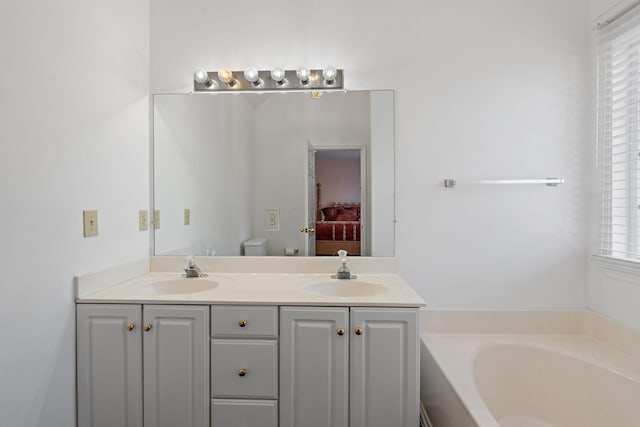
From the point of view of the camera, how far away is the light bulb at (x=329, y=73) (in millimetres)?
1829

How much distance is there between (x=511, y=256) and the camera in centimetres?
186

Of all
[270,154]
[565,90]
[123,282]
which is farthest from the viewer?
[270,154]

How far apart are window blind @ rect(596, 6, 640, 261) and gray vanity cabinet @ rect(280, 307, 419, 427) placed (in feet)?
3.90

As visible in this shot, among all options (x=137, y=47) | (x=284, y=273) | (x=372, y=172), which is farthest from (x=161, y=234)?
(x=372, y=172)

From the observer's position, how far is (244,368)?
1400 millimetres

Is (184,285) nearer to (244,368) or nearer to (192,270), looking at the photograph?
(192,270)

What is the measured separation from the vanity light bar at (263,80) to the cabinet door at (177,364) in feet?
4.00

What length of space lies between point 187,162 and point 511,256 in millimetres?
1899

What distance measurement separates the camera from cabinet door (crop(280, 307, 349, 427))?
4.52 ft

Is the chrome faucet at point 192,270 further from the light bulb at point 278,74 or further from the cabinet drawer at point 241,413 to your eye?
the light bulb at point 278,74

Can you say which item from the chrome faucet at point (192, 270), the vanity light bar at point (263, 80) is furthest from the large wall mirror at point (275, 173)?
the chrome faucet at point (192, 270)

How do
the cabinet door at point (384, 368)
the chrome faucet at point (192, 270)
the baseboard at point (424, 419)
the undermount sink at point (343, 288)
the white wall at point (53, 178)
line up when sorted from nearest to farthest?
the white wall at point (53, 178) < the cabinet door at point (384, 368) < the baseboard at point (424, 419) < the undermount sink at point (343, 288) < the chrome faucet at point (192, 270)

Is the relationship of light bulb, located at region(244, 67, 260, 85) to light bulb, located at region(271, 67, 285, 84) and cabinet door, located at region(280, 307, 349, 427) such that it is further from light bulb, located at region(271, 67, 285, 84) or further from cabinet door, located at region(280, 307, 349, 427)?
cabinet door, located at region(280, 307, 349, 427)

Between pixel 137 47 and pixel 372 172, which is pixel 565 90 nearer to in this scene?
pixel 372 172
